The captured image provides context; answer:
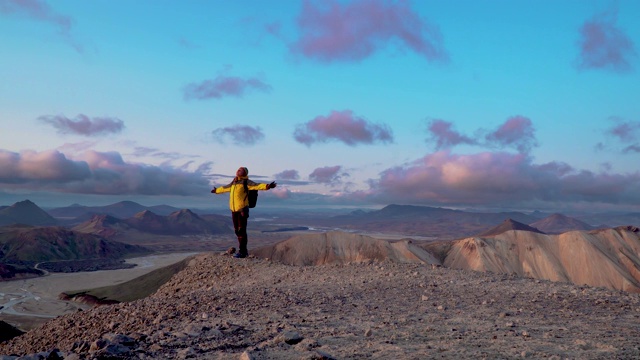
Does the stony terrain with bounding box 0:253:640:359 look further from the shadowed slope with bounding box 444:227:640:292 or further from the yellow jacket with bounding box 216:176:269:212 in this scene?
the shadowed slope with bounding box 444:227:640:292

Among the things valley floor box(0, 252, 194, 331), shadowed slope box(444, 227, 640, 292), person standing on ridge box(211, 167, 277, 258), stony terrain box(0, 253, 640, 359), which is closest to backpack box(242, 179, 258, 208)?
person standing on ridge box(211, 167, 277, 258)

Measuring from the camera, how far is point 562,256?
302 feet

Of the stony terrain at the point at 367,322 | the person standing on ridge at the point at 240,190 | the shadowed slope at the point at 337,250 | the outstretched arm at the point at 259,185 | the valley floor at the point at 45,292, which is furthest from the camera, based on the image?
the valley floor at the point at 45,292

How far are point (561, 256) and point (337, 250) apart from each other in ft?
136

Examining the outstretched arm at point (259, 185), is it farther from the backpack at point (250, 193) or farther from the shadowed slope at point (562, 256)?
the shadowed slope at point (562, 256)

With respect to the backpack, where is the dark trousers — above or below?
below

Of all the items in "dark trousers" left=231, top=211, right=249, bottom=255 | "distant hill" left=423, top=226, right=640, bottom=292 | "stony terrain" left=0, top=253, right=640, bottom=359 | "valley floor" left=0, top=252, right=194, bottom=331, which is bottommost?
"valley floor" left=0, top=252, right=194, bottom=331

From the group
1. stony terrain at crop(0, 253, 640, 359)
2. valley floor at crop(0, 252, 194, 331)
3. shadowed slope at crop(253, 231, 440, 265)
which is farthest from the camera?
valley floor at crop(0, 252, 194, 331)

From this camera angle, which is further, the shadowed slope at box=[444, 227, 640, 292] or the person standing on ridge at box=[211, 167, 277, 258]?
the shadowed slope at box=[444, 227, 640, 292]

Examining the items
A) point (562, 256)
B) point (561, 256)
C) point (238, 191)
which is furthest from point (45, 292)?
point (238, 191)

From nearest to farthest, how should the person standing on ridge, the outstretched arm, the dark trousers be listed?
1. the outstretched arm
2. the person standing on ridge
3. the dark trousers

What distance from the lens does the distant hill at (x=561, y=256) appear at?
83.4 metres

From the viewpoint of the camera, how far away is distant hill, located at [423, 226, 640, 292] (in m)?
83.4

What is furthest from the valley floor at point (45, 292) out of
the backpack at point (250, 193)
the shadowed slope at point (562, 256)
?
the shadowed slope at point (562, 256)
